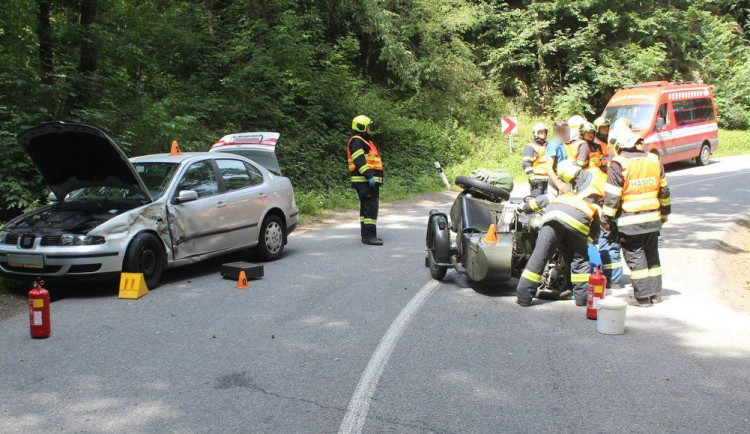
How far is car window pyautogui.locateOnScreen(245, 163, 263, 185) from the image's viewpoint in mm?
10234

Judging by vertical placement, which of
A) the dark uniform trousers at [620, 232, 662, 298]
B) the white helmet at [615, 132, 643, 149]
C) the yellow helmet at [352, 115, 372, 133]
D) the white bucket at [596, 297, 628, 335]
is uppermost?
the yellow helmet at [352, 115, 372, 133]

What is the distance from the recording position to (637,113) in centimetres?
2417

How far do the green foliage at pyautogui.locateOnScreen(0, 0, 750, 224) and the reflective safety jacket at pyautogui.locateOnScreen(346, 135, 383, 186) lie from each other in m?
4.67

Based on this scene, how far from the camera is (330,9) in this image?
82.8ft

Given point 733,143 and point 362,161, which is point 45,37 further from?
point 733,143

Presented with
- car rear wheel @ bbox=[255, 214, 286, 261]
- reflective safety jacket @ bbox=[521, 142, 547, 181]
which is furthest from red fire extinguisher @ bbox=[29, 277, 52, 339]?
reflective safety jacket @ bbox=[521, 142, 547, 181]

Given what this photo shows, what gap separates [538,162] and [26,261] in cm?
742

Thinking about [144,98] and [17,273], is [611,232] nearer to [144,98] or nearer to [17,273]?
[17,273]

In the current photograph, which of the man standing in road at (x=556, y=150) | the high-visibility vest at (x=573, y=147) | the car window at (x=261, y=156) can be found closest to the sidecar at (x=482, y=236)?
the high-visibility vest at (x=573, y=147)

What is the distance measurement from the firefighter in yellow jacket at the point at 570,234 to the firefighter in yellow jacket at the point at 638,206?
0.64 feet

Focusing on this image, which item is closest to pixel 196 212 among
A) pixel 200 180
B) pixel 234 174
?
pixel 200 180

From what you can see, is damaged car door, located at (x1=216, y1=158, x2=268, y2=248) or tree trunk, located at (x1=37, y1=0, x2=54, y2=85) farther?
tree trunk, located at (x1=37, y1=0, x2=54, y2=85)

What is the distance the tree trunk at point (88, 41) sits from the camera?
14.3 meters

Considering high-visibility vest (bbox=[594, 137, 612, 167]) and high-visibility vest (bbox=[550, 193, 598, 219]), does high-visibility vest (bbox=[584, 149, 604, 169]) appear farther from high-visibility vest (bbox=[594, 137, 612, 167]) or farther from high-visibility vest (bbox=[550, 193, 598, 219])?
high-visibility vest (bbox=[550, 193, 598, 219])
